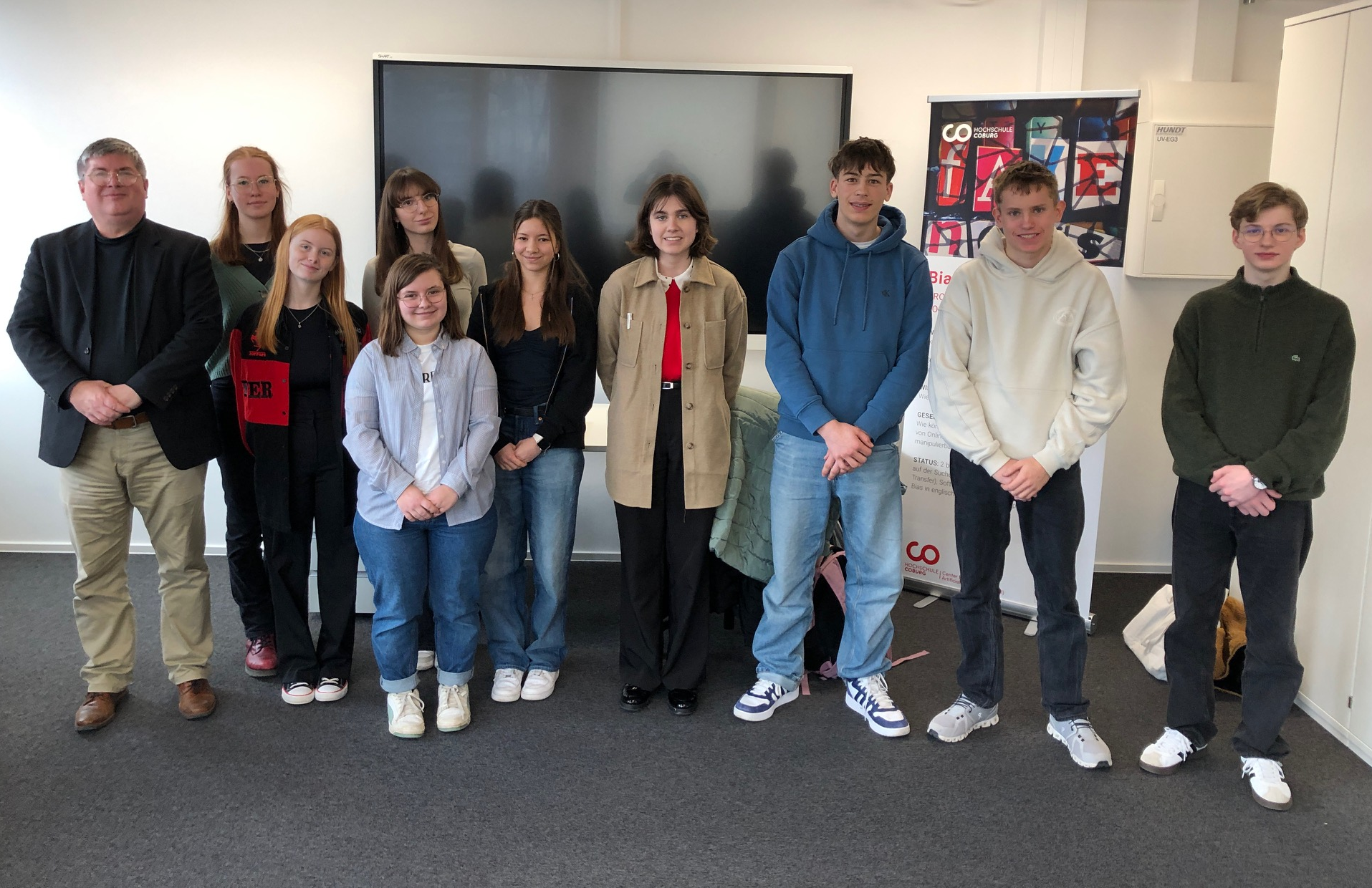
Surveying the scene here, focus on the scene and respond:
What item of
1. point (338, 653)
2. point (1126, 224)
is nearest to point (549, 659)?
point (338, 653)

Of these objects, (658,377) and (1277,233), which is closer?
(1277,233)

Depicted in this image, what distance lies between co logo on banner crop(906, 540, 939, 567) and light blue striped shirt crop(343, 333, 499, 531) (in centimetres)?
209

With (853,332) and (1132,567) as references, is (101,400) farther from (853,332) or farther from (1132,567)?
(1132,567)

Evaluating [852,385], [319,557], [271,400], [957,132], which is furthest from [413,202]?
[957,132]

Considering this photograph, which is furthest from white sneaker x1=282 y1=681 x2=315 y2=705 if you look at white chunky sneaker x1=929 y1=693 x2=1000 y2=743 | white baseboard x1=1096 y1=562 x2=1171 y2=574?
white baseboard x1=1096 y1=562 x2=1171 y2=574

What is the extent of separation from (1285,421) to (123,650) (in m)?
3.24

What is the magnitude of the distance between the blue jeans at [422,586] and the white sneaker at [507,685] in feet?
0.53

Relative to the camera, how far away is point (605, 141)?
419cm

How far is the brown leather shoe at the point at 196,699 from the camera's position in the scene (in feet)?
9.37

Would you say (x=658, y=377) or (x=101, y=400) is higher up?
(x=658, y=377)

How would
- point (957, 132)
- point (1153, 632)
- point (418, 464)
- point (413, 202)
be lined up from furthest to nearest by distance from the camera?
1. point (957, 132)
2. point (1153, 632)
3. point (413, 202)
4. point (418, 464)

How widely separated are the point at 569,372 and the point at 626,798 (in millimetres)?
1165

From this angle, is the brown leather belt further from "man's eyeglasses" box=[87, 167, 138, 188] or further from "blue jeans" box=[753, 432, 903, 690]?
"blue jeans" box=[753, 432, 903, 690]

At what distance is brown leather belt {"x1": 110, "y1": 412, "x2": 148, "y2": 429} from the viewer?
268 cm
